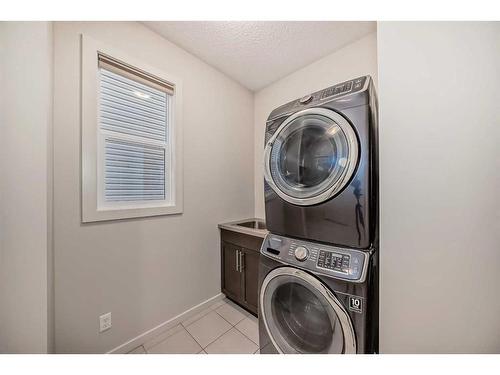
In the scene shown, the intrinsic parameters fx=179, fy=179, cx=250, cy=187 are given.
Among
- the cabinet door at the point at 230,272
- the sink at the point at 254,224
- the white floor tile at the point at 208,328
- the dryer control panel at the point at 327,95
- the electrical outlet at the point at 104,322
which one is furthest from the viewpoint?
the sink at the point at 254,224

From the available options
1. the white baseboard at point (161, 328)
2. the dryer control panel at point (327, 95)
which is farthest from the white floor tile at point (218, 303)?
the dryer control panel at point (327, 95)

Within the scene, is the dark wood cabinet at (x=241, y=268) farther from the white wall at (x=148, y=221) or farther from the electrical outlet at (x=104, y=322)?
the electrical outlet at (x=104, y=322)

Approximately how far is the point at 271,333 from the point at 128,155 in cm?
162

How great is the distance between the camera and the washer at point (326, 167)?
0.88m

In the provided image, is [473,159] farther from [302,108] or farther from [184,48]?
[184,48]

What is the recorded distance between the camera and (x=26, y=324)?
767mm

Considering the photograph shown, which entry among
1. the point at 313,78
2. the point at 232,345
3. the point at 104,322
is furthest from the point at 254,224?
the point at 313,78

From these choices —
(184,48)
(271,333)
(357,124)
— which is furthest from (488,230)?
(184,48)

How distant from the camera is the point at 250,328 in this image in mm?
1529

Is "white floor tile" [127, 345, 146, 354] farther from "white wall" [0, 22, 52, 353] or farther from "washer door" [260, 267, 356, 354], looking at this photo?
"washer door" [260, 267, 356, 354]

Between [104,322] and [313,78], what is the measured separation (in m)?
2.74

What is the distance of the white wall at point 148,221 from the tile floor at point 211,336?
4.9 inches

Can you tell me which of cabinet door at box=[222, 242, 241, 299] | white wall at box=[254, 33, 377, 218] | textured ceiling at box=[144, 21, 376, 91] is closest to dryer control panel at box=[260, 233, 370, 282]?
cabinet door at box=[222, 242, 241, 299]

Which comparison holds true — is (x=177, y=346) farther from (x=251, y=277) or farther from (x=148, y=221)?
(x=148, y=221)
